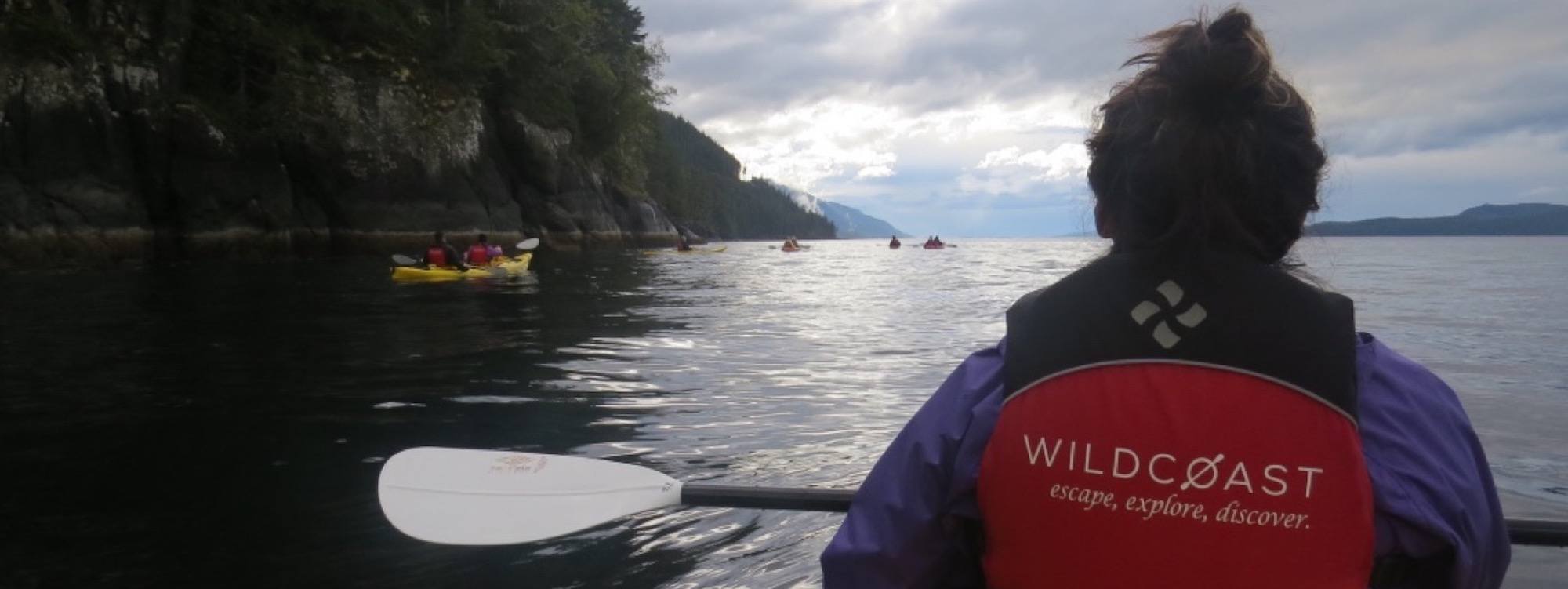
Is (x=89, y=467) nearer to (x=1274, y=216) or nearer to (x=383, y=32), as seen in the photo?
(x=1274, y=216)

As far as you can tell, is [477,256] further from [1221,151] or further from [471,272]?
[1221,151]

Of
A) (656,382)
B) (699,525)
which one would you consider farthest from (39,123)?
(699,525)

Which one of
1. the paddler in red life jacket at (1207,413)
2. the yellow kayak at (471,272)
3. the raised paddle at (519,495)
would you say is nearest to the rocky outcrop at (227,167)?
the yellow kayak at (471,272)

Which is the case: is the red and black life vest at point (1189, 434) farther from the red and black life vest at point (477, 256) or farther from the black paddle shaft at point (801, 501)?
the red and black life vest at point (477, 256)

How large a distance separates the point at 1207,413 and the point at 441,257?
1854 cm

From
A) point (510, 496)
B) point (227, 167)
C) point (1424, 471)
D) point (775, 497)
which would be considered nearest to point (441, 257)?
point (227, 167)

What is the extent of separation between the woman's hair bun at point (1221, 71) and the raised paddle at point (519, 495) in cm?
173

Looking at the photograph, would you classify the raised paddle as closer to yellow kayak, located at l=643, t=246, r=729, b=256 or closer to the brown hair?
the brown hair

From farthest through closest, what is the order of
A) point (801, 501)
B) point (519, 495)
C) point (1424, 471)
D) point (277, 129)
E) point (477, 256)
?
point (277, 129)
point (477, 256)
point (519, 495)
point (801, 501)
point (1424, 471)

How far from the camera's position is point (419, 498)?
3.44m

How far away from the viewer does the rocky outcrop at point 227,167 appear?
2152 cm

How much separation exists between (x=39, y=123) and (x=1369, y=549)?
27.0 m

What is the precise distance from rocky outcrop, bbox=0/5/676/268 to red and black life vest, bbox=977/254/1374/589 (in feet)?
82.9

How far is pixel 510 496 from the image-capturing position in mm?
3359
